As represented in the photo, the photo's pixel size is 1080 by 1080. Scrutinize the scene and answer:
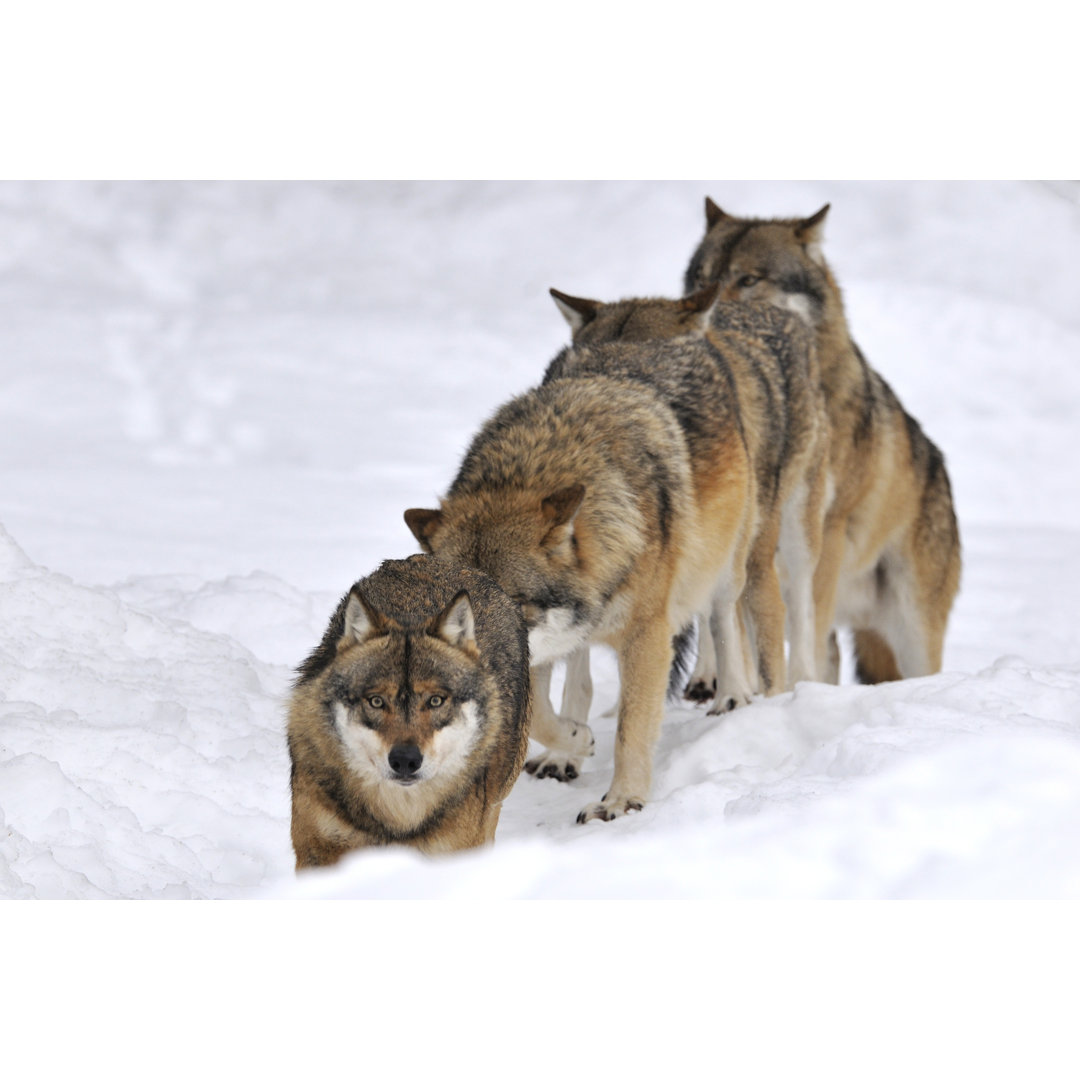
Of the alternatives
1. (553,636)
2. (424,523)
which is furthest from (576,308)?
(553,636)

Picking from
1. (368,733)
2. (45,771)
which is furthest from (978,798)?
(45,771)

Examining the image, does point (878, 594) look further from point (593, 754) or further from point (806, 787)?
point (806, 787)

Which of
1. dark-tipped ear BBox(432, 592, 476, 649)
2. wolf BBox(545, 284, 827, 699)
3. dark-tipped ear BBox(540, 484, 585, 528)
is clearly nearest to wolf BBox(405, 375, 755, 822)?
dark-tipped ear BBox(540, 484, 585, 528)

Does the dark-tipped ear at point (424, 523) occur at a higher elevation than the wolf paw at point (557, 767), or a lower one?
higher

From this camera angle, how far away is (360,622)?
13.9 ft

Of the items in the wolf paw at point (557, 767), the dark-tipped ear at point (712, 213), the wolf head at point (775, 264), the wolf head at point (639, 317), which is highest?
the dark-tipped ear at point (712, 213)

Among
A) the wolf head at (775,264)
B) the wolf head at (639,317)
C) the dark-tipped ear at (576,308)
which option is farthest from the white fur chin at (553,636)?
the wolf head at (775,264)

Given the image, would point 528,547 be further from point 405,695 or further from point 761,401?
point 761,401

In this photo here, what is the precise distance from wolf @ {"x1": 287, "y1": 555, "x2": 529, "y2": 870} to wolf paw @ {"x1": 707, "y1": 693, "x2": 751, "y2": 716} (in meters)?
2.54

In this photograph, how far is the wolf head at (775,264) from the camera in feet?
26.1

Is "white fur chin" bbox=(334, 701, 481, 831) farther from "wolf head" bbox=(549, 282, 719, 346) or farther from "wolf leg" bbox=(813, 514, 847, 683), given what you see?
"wolf leg" bbox=(813, 514, 847, 683)

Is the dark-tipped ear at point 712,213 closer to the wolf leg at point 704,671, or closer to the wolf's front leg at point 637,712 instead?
the wolf leg at point 704,671

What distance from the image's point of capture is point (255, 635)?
9.03 meters

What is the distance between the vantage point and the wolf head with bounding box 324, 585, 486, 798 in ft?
13.1
